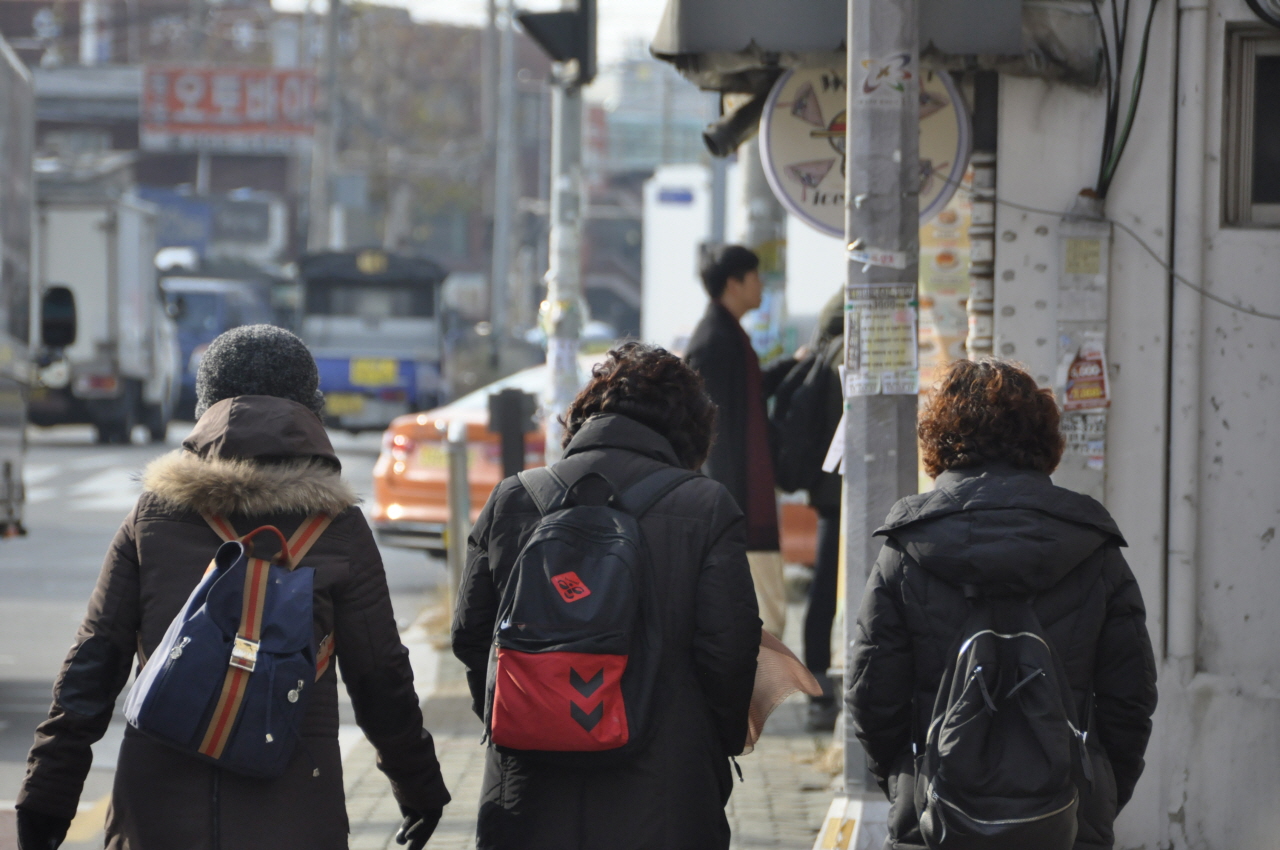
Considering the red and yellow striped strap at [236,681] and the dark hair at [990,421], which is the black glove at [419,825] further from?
the dark hair at [990,421]

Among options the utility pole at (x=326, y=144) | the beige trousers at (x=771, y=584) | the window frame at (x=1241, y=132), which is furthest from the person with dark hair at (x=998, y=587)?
the utility pole at (x=326, y=144)

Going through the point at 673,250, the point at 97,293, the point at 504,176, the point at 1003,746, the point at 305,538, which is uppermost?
the point at 504,176

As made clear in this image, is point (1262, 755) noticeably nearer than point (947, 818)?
No

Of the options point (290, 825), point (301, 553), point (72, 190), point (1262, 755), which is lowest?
point (1262, 755)

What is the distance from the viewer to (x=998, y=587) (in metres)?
3.04

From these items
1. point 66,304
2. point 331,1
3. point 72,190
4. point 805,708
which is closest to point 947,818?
point 805,708

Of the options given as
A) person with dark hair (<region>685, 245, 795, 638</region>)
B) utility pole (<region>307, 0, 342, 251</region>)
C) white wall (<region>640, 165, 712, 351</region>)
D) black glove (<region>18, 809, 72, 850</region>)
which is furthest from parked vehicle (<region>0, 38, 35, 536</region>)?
utility pole (<region>307, 0, 342, 251</region>)

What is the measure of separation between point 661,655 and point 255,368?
3.22 feet

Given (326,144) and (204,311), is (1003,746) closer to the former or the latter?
(204,311)

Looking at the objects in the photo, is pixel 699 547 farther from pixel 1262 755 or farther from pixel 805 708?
pixel 805 708

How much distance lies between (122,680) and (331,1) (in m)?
32.2

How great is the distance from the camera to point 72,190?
72.4 ft

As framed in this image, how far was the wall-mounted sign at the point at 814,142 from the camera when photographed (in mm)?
5582

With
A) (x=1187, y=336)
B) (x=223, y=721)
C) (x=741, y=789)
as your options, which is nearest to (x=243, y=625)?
(x=223, y=721)
